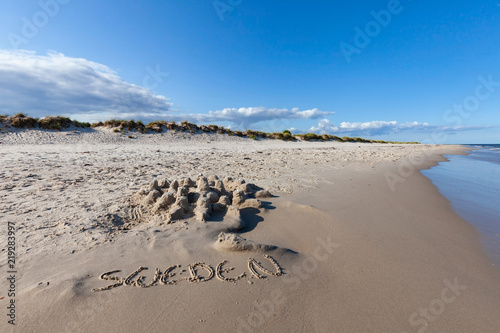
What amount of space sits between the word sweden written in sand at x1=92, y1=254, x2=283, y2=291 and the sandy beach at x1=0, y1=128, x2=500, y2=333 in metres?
0.01

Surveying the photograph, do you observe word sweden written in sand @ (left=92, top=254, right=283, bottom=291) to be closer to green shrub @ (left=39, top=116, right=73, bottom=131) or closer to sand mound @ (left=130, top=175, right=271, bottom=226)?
sand mound @ (left=130, top=175, right=271, bottom=226)

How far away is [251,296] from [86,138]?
15.7 metres

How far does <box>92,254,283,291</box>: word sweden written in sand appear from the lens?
185cm

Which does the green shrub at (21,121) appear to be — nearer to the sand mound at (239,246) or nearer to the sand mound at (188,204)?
the sand mound at (188,204)

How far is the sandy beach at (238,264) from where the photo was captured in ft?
5.09

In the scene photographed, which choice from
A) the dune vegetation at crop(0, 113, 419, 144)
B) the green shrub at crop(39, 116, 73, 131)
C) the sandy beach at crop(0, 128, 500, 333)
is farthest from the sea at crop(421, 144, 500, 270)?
the green shrub at crop(39, 116, 73, 131)

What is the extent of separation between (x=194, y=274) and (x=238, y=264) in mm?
425

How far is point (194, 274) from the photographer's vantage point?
1.98 m

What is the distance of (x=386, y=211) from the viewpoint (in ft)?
12.2

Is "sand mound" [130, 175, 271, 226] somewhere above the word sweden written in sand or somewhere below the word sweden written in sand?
above

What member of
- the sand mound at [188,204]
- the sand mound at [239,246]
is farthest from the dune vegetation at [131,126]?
the sand mound at [239,246]

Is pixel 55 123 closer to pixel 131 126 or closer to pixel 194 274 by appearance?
pixel 131 126

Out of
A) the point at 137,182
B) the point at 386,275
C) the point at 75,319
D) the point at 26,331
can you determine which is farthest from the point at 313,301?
the point at 137,182

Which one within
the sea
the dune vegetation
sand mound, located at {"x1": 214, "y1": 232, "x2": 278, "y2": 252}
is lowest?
the sea
